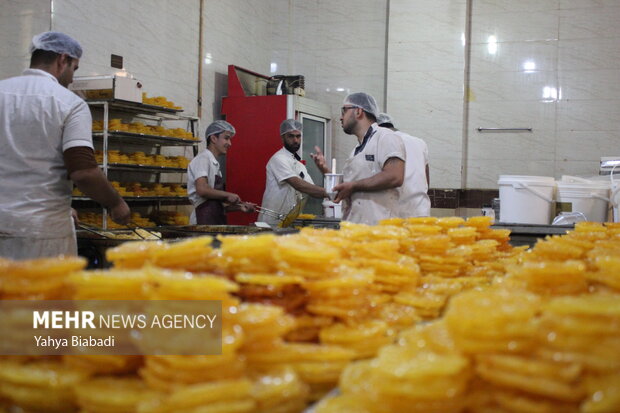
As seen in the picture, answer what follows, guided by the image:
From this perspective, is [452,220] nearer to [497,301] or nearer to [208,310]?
[497,301]

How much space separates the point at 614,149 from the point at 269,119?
4.16 metres

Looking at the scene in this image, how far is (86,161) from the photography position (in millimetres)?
2713

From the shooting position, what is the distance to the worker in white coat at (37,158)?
2.67m

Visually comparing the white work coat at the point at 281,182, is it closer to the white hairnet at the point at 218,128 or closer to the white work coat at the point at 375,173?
the white hairnet at the point at 218,128

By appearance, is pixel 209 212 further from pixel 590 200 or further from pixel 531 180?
pixel 590 200

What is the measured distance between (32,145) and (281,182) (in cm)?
306

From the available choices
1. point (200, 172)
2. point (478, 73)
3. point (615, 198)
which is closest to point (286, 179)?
point (200, 172)

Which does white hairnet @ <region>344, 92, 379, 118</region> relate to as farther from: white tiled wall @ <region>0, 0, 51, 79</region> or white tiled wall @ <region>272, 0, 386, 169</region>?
white tiled wall @ <region>272, 0, 386, 169</region>

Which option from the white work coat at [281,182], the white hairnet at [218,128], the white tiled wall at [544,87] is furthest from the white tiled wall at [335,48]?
the white hairnet at [218,128]

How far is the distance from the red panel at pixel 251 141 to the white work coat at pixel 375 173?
2.85 meters

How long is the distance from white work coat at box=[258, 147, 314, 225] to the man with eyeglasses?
166 centimetres

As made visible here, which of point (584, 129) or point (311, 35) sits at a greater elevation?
point (311, 35)

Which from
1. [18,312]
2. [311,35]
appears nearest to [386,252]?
A: [18,312]

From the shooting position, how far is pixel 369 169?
3.77 metres
